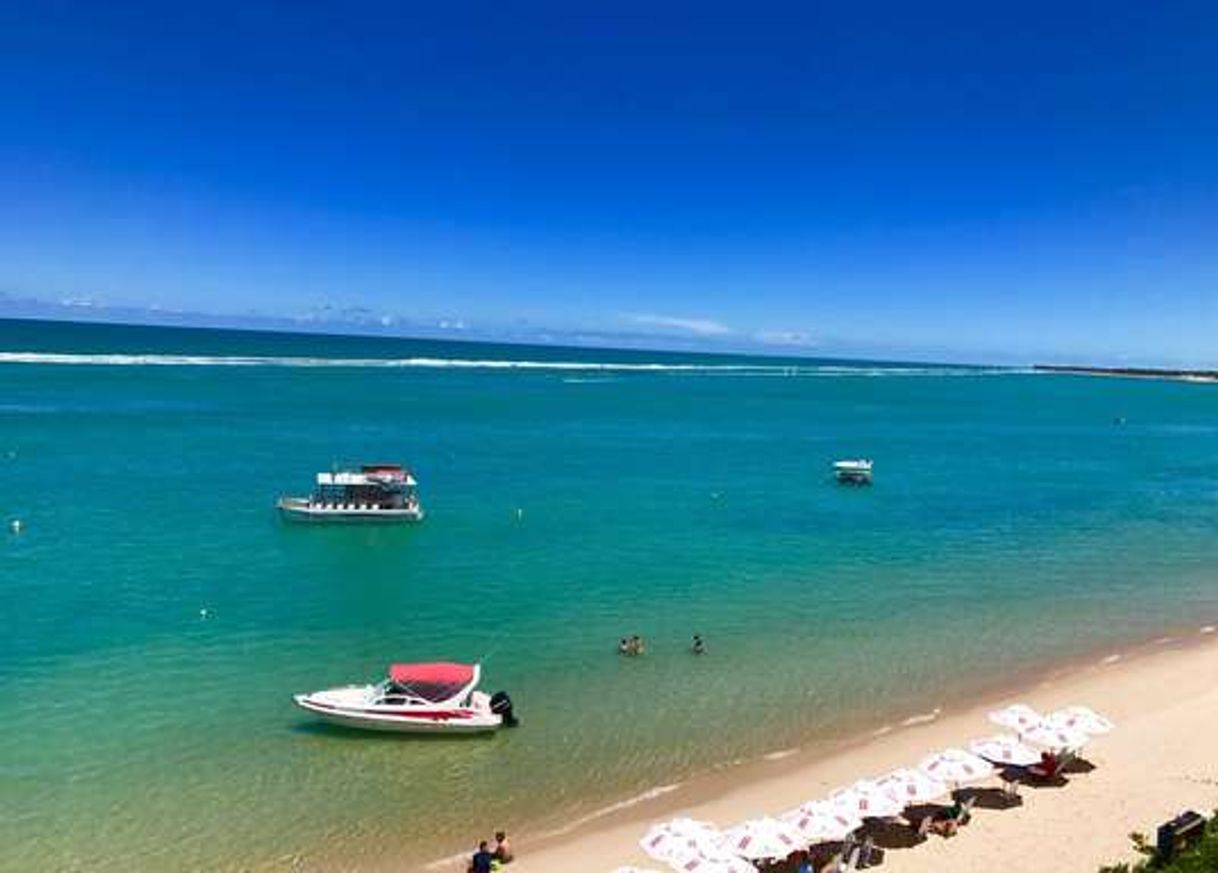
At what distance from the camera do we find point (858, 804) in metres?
18.9

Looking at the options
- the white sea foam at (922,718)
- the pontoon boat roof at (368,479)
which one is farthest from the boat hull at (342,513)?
the white sea foam at (922,718)

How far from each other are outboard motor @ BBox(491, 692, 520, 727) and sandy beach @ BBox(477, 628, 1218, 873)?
4.63m

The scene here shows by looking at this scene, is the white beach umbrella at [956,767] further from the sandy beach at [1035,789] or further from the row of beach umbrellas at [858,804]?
the sandy beach at [1035,789]

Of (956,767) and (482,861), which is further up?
(956,767)

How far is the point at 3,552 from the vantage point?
39469mm

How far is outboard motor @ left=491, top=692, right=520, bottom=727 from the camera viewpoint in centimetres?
2448

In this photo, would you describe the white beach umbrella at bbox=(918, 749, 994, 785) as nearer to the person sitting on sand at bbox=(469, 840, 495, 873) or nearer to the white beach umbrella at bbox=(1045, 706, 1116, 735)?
the white beach umbrella at bbox=(1045, 706, 1116, 735)

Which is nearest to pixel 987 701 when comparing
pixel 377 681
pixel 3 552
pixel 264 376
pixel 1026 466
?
pixel 377 681

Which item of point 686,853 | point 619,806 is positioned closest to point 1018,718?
point 619,806

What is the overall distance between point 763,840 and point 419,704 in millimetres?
10358

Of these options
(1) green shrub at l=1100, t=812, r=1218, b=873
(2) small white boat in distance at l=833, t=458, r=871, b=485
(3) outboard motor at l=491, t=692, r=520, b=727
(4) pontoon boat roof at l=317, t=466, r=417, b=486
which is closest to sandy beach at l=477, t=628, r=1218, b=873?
(1) green shrub at l=1100, t=812, r=1218, b=873

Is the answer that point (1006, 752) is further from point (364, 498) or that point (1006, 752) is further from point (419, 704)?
point (364, 498)

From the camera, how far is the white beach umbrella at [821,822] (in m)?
18.1

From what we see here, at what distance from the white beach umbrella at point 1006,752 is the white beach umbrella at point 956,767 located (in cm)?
58
